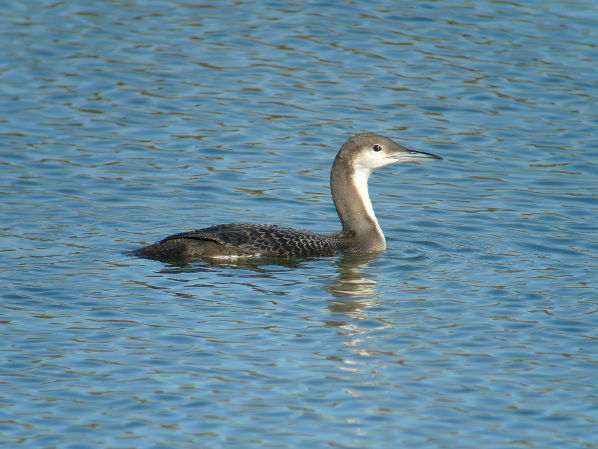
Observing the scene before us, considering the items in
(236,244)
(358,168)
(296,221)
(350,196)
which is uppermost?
(358,168)

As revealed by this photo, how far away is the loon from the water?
0.18 meters

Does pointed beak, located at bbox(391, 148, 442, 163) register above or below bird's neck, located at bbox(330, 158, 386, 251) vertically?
above

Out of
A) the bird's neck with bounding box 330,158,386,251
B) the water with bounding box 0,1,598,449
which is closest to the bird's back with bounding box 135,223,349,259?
the water with bounding box 0,1,598,449

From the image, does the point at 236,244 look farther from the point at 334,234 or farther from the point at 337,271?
the point at 334,234

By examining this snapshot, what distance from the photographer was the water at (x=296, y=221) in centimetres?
668

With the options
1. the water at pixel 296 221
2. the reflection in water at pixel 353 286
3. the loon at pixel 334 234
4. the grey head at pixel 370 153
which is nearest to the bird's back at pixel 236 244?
the loon at pixel 334 234

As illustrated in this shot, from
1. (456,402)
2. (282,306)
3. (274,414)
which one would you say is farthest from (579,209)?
(274,414)

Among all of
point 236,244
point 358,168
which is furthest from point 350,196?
point 236,244

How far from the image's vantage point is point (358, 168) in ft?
34.7

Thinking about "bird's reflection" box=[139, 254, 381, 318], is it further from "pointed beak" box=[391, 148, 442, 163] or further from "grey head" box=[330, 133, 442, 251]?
"pointed beak" box=[391, 148, 442, 163]

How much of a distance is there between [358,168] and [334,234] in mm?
678

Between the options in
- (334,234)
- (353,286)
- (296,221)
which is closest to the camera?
(353,286)

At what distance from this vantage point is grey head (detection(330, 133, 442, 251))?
34.5 feet

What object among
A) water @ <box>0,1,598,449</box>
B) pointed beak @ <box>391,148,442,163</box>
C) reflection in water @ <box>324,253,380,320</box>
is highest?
pointed beak @ <box>391,148,442,163</box>
